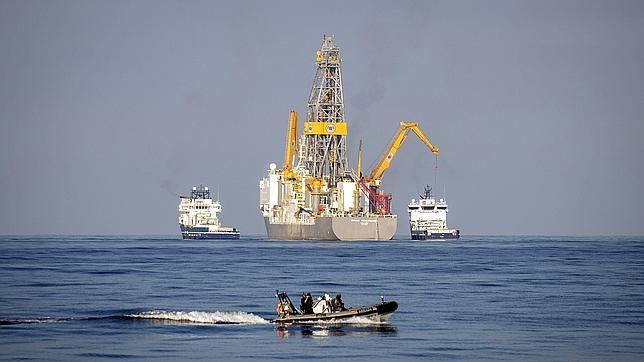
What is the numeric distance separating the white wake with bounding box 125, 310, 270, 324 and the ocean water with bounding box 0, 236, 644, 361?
0.10 metres

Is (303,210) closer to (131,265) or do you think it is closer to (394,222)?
(394,222)

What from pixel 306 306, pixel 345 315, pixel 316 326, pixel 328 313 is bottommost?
pixel 316 326

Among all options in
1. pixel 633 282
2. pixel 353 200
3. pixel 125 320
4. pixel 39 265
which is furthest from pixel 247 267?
pixel 353 200

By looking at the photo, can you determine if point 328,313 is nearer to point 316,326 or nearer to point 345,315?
point 345,315

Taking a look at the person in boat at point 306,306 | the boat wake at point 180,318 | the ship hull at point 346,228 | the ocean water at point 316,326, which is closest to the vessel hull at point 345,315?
the person in boat at point 306,306

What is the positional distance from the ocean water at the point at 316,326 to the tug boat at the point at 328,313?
0.59 metres

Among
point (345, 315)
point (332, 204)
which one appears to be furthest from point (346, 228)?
point (345, 315)

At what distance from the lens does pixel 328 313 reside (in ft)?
199

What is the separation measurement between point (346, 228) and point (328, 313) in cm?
12589

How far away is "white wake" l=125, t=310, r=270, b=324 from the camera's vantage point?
6244 centimetres

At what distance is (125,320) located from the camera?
6353cm

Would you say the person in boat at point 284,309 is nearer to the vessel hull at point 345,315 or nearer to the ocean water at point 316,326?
the vessel hull at point 345,315

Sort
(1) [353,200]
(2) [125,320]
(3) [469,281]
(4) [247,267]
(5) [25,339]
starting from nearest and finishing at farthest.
Answer: (5) [25,339] → (2) [125,320] → (3) [469,281] → (4) [247,267] → (1) [353,200]

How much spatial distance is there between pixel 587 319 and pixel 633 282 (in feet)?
99.5
